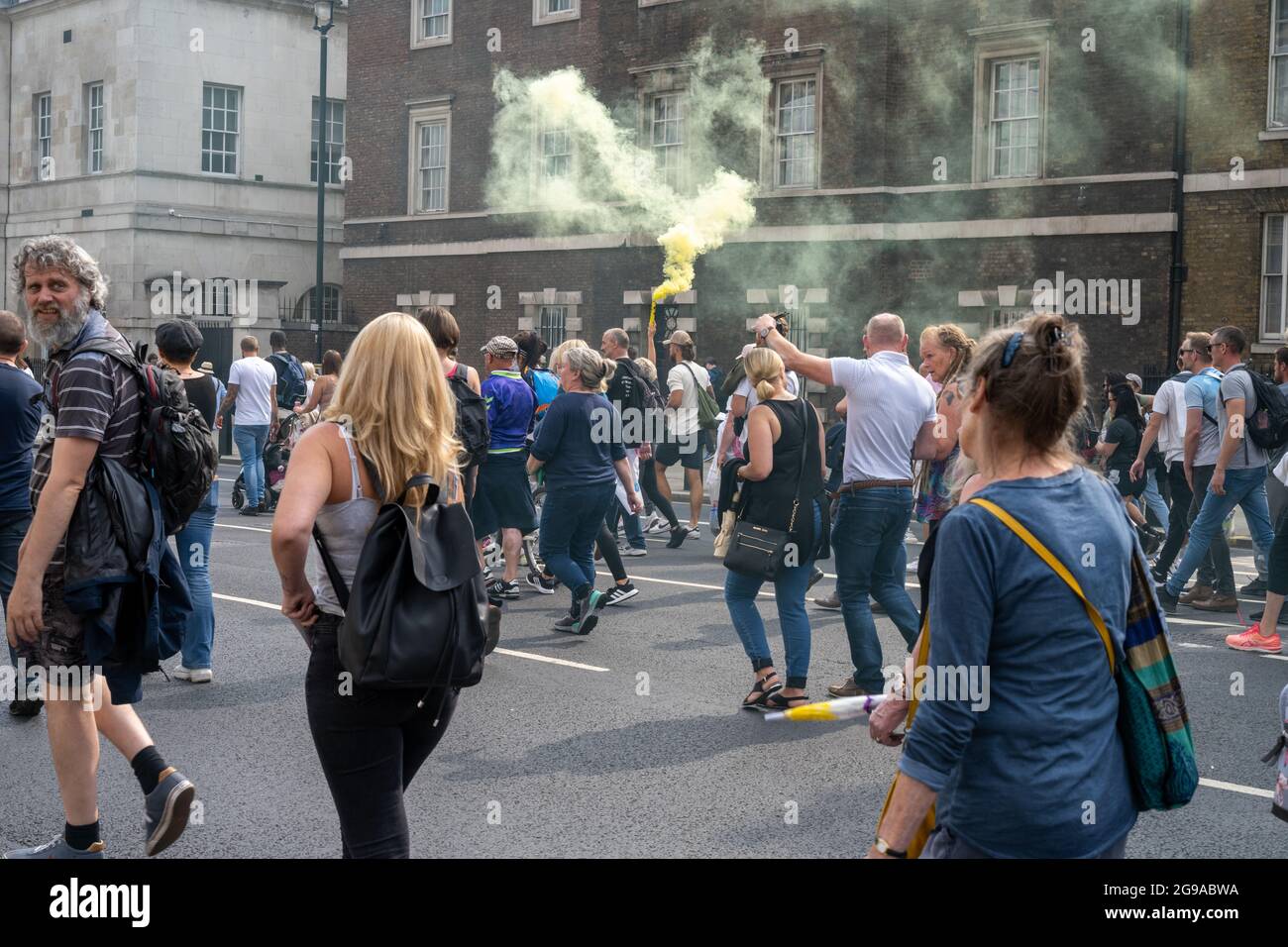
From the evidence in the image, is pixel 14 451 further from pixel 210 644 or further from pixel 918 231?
pixel 918 231

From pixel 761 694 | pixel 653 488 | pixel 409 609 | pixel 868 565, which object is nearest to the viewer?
pixel 409 609

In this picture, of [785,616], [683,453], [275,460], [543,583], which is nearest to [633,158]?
[275,460]

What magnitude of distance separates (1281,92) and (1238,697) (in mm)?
17155

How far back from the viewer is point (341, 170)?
39750 millimetres

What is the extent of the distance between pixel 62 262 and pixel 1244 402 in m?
8.24

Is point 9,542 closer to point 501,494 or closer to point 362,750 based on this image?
point 362,750

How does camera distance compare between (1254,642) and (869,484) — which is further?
(1254,642)

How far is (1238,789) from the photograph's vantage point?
6289 mm

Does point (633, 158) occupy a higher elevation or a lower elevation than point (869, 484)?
higher

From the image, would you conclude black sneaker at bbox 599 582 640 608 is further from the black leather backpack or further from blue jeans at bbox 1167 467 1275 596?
the black leather backpack

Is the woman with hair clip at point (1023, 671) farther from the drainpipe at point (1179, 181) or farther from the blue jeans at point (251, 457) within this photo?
the drainpipe at point (1179, 181)

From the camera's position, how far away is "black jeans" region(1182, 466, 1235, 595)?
11164mm

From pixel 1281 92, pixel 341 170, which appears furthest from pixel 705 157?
pixel 341 170

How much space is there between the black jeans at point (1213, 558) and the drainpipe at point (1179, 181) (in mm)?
12405
